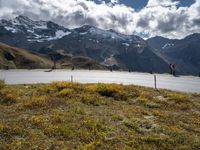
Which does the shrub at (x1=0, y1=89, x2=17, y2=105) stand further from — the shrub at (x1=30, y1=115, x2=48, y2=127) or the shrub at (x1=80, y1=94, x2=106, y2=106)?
the shrub at (x1=80, y1=94, x2=106, y2=106)

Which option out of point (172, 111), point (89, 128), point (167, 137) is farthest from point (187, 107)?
point (89, 128)

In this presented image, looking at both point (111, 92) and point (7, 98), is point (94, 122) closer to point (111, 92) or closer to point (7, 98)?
point (7, 98)

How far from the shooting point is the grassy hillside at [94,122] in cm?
1541

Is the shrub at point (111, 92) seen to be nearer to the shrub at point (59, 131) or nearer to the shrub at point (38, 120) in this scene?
the shrub at point (38, 120)

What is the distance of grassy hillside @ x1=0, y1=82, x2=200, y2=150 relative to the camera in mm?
15414

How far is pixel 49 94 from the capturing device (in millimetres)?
26859

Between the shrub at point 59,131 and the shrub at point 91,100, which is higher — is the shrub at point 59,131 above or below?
below

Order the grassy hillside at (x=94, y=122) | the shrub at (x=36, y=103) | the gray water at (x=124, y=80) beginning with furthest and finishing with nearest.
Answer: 1. the gray water at (x=124, y=80)
2. the shrub at (x=36, y=103)
3. the grassy hillside at (x=94, y=122)

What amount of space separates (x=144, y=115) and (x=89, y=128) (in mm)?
6037

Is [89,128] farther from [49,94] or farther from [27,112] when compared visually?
[49,94]

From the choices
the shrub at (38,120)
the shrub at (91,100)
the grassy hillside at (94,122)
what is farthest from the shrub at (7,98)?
the shrub at (91,100)

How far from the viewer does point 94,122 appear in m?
18.2

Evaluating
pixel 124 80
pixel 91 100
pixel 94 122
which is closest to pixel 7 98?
pixel 91 100

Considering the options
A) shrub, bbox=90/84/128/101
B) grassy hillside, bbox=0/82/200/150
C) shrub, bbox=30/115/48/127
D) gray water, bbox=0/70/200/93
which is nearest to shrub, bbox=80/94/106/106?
grassy hillside, bbox=0/82/200/150
